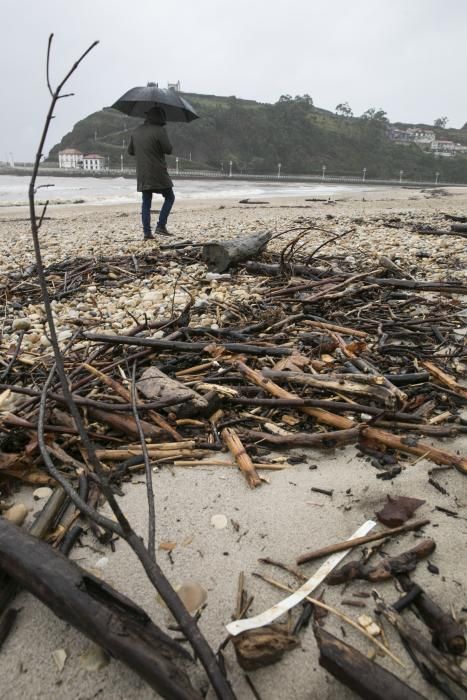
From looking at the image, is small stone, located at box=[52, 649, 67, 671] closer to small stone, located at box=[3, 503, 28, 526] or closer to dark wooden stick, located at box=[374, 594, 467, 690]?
small stone, located at box=[3, 503, 28, 526]

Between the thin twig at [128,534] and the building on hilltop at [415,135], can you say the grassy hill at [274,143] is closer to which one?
the building on hilltop at [415,135]

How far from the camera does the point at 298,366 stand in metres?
2.71

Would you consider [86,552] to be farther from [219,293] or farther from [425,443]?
[219,293]

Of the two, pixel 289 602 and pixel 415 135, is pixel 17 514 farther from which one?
pixel 415 135

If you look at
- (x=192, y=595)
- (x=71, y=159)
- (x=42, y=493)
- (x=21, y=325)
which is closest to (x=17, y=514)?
(x=42, y=493)

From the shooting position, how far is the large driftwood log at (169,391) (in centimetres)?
230

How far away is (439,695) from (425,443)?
1.09 metres

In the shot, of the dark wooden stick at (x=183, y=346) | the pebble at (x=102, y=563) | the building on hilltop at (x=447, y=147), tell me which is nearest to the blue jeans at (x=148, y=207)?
the dark wooden stick at (x=183, y=346)

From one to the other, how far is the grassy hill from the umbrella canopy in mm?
97603

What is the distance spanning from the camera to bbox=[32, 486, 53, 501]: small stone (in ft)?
6.12

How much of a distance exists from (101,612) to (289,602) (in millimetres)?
584

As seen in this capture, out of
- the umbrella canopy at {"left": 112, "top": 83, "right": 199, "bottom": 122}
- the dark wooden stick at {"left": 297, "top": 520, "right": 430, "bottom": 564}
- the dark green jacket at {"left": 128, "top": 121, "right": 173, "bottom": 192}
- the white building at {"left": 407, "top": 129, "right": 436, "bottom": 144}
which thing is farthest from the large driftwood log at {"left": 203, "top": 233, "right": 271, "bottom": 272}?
the white building at {"left": 407, "top": 129, "right": 436, "bottom": 144}

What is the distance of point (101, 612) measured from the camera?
1.12 metres

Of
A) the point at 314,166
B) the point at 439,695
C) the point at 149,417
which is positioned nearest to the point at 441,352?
the point at 149,417
